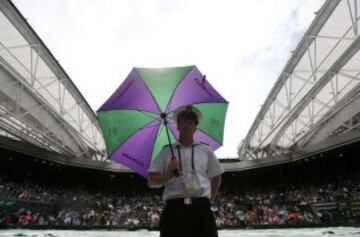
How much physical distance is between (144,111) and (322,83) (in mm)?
16764

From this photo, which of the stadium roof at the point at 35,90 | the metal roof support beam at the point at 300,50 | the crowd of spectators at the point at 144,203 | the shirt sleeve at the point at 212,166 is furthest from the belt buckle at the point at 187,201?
the crowd of spectators at the point at 144,203

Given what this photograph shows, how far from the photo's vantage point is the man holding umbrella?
250cm

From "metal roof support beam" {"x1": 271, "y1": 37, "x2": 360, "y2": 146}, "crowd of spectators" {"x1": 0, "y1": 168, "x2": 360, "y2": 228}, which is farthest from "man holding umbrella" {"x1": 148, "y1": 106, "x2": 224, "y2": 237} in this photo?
"crowd of spectators" {"x1": 0, "y1": 168, "x2": 360, "y2": 228}

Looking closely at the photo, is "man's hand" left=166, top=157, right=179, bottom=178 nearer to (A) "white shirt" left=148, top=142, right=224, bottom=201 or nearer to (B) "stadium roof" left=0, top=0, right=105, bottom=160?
(A) "white shirt" left=148, top=142, right=224, bottom=201

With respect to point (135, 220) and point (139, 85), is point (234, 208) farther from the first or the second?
point (139, 85)

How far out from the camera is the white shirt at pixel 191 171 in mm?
2609

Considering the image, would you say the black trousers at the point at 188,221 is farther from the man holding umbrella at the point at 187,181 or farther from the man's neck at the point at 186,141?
the man's neck at the point at 186,141

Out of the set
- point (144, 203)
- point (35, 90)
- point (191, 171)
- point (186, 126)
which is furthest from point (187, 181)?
point (144, 203)

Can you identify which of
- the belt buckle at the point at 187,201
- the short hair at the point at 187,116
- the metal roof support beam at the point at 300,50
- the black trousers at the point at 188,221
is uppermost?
the metal roof support beam at the point at 300,50

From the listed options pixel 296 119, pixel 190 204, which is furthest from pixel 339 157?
pixel 190 204

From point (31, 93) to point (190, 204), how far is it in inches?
716

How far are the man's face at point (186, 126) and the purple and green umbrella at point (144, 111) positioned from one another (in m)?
0.76

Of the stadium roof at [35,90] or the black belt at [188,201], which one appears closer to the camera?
the black belt at [188,201]

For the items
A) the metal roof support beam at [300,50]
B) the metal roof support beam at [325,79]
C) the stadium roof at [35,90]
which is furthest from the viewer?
the stadium roof at [35,90]
